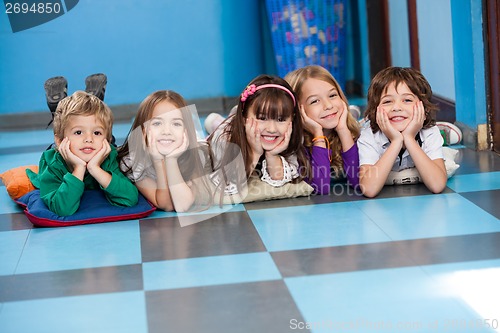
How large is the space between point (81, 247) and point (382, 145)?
1.22 metres

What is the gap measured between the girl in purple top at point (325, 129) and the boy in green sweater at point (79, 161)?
69 cm

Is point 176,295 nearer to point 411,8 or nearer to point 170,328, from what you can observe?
point 170,328

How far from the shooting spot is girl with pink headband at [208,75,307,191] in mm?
2869

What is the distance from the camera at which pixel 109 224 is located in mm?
2756

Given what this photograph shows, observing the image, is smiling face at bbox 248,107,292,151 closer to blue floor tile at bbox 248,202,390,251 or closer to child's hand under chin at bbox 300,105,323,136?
Result: child's hand under chin at bbox 300,105,323,136

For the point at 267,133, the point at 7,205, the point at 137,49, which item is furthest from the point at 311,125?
the point at 137,49

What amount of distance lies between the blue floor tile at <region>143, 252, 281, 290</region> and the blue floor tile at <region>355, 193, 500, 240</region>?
17.7 inches

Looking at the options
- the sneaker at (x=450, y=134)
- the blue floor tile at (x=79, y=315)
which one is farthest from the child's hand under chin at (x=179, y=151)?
the sneaker at (x=450, y=134)

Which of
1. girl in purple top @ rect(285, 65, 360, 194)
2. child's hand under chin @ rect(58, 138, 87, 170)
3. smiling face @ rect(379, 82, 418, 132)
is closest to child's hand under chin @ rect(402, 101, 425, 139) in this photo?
smiling face @ rect(379, 82, 418, 132)

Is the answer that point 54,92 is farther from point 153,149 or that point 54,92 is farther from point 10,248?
point 10,248

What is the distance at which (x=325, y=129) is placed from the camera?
3.10m

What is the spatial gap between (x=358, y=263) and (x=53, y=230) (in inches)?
43.6

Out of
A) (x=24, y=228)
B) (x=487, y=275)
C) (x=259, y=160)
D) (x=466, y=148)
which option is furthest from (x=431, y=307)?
(x=466, y=148)

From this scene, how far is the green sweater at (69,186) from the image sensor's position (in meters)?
2.72
